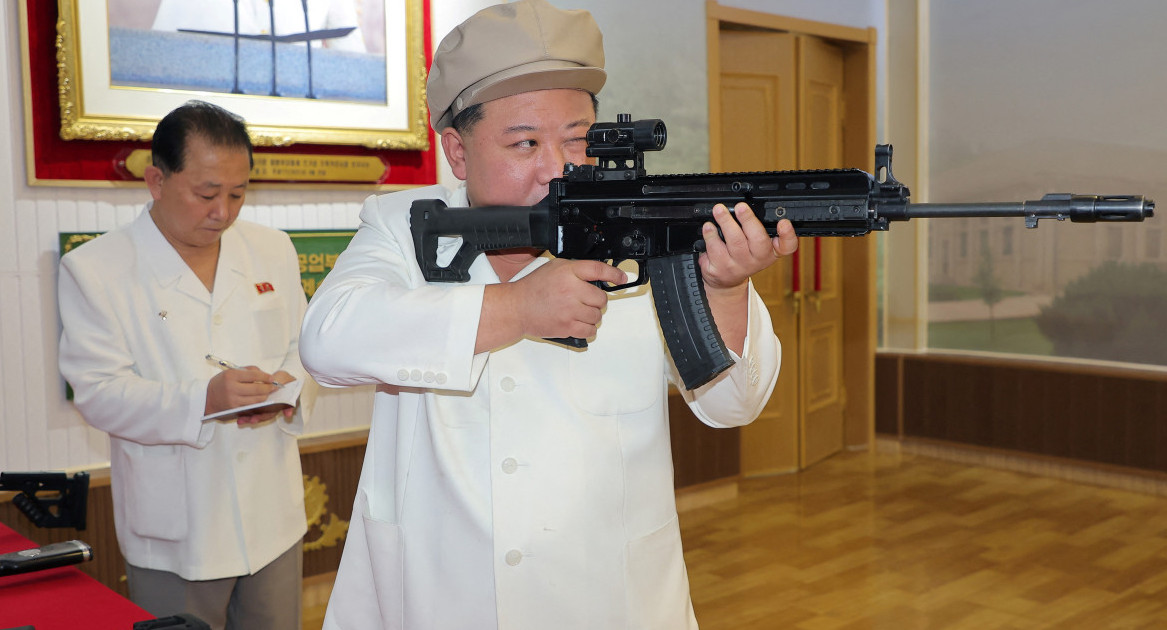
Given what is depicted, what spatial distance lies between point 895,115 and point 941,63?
38 centimetres

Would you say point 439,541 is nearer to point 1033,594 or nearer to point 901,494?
point 1033,594

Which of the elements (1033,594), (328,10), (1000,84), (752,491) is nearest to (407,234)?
(328,10)

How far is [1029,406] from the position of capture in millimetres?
5492

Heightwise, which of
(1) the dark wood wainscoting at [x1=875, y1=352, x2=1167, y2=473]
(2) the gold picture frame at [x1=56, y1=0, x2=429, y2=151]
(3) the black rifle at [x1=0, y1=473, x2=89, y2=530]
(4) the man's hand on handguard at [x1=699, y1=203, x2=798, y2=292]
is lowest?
(1) the dark wood wainscoting at [x1=875, y1=352, x2=1167, y2=473]

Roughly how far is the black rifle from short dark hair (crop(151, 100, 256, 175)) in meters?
0.70

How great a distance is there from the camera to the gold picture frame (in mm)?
3102

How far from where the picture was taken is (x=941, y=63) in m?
5.85

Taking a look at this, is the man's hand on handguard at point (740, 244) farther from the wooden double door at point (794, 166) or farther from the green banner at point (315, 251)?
the wooden double door at point (794, 166)

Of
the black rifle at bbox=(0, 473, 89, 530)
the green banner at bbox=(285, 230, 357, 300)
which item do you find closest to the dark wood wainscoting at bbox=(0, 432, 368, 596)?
the green banner at bbox=(285, 230, 357, 300)

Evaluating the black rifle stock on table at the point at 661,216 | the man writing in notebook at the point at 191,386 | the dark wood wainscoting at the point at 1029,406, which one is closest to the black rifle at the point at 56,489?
the man writing in notebook at the point at 191,386

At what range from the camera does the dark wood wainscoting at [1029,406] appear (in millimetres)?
5102

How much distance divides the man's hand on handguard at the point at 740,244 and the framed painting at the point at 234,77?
2.52 m

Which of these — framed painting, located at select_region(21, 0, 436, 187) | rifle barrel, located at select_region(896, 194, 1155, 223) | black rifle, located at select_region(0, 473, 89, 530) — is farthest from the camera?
framed painting, located at select_region(21, 0, 436, 187)

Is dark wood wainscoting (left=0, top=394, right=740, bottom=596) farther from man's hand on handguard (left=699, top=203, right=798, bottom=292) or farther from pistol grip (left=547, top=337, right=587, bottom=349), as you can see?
man's hand on handguard (left=699, top=203, right=798, bottom=292)
